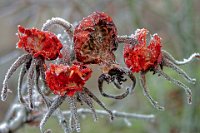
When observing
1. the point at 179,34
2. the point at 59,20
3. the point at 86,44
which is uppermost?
the point at 179,34

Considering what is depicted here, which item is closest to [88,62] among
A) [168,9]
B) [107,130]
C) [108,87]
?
[168,9]

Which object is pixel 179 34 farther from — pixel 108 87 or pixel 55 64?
pixel 55 64

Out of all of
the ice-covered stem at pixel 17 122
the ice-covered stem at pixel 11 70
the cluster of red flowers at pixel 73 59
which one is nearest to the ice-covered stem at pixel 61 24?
the cluster of red flowers at pixel 73 59

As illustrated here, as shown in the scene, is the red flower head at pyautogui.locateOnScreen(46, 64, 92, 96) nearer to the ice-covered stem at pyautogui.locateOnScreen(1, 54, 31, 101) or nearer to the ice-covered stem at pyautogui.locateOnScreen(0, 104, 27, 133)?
the ice-covered stem at pyautogui.locateOnScreen(1, 54, 31, 101)

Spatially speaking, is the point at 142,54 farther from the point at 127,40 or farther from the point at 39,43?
the point at 39,43

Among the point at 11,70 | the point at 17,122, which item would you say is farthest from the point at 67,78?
the point at 17,122

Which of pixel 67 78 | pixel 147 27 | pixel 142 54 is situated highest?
pixel 147 27
